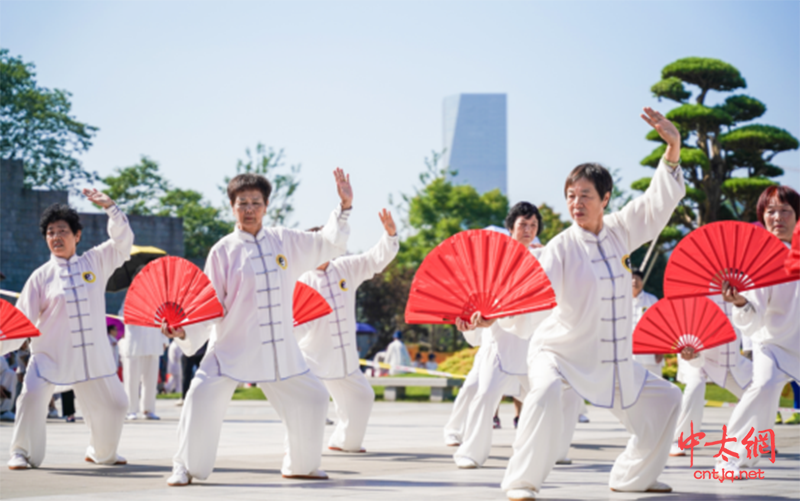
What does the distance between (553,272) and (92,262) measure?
4.38 metres

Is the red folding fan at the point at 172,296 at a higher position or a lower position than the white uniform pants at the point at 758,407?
higher

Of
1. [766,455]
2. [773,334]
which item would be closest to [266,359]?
[773,334]

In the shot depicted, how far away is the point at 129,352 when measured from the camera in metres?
14.4

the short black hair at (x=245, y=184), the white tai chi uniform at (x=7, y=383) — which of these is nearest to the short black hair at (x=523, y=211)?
the short black hair at (x=245, y=184)

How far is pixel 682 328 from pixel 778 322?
80cm

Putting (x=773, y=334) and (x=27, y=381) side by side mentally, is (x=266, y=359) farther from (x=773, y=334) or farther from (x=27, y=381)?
(x=773, y=334)

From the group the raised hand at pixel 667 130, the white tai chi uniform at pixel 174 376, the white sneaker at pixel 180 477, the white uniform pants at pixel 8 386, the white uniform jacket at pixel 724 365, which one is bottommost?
the white tai chi uniform at pixel 174 376

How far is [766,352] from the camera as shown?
23.0ft

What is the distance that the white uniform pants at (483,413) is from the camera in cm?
768

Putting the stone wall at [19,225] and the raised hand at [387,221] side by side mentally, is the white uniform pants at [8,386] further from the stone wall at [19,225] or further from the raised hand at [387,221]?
the stone wall at [19,225]

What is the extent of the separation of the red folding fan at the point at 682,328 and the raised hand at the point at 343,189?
8.41ft

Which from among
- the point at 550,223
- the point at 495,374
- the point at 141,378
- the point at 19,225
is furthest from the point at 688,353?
the point at 550,223

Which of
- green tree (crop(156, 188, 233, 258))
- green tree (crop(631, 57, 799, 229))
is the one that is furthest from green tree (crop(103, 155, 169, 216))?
green tree (crop(631, 57, 799, 229))

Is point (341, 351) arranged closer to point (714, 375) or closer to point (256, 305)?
point (256, 305)
